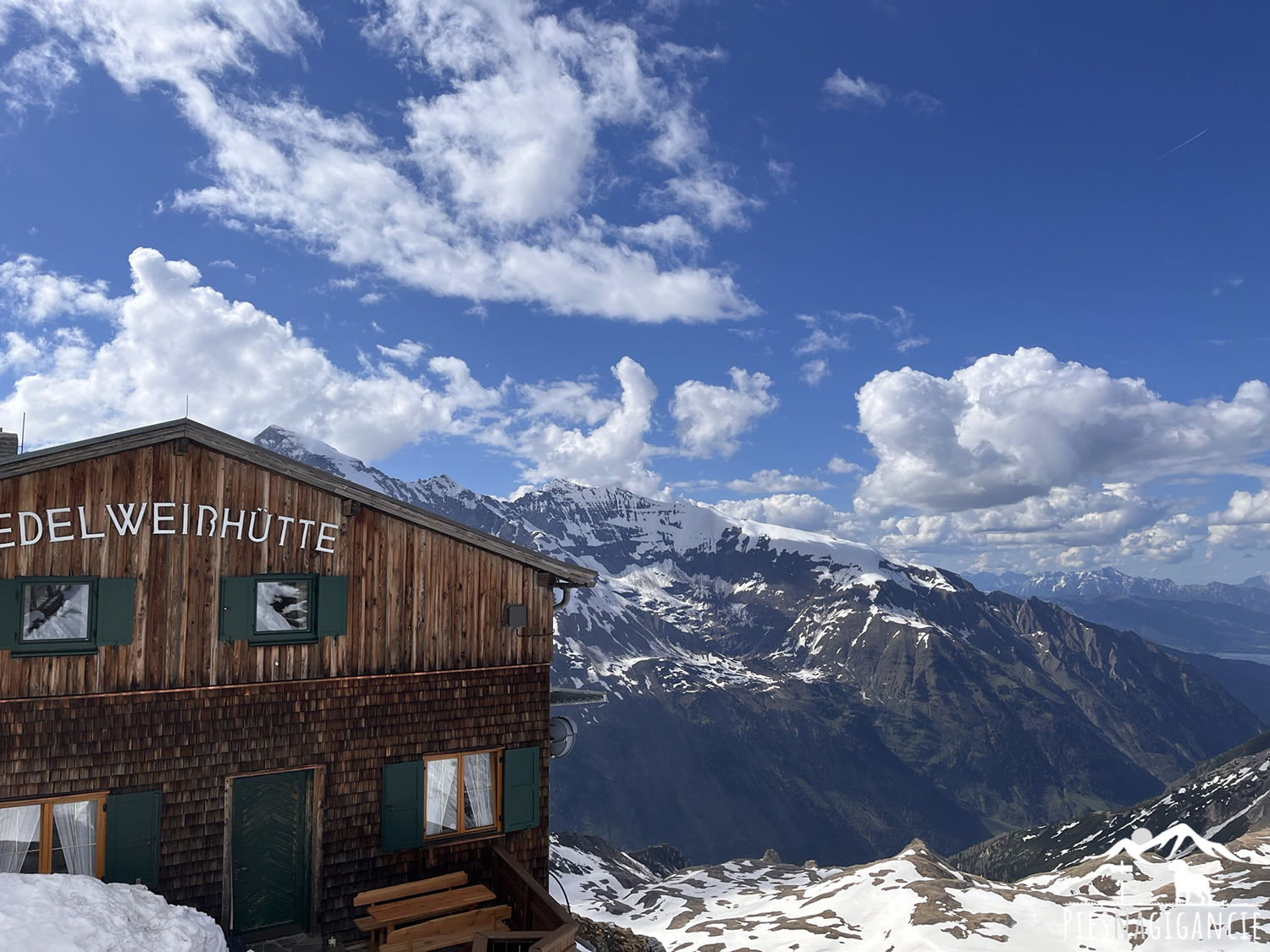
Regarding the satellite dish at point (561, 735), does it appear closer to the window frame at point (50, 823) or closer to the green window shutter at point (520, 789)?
the green window shutter at point (520, 789)

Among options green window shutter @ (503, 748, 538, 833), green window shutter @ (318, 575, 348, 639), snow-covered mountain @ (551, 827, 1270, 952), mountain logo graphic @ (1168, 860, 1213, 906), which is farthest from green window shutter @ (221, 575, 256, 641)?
mountain logo graphic @ (1168, 860, 1213, 906)

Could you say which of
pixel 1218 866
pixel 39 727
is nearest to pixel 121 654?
pixel 39 727

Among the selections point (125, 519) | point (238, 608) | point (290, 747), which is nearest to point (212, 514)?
point (125, 519)

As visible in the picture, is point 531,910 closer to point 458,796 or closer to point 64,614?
point 458,796

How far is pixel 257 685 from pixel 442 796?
13.2 ft

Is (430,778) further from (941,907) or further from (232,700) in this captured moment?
(941,907)

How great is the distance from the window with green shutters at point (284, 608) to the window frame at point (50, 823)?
3.03 metres

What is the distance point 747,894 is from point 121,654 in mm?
50040

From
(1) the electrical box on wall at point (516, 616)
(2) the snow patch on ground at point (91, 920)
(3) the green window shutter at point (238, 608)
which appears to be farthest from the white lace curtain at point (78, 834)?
(1) the electrical box on wall at point (516, 616)

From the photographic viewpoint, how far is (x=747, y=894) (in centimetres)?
5241

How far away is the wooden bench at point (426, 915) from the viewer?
11.9 meters

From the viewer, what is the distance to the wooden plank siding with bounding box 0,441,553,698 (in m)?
12.3

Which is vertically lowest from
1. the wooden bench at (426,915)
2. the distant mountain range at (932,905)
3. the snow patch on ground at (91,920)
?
the distant mountain range at (932,905)

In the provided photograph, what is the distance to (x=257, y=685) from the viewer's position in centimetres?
1328
